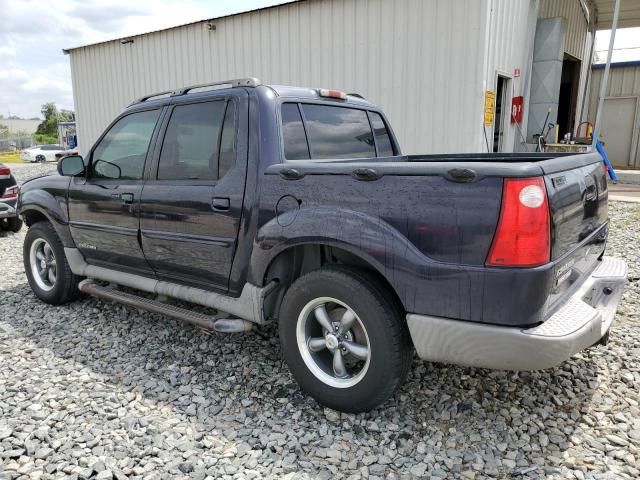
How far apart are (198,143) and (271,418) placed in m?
1.87

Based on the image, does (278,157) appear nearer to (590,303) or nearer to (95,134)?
(590,303)

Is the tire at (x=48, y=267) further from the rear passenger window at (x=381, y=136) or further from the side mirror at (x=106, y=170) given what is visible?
the rear passenger window at (x=381, y=136)

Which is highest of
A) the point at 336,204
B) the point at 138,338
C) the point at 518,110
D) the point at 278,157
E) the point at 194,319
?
the point at 518,110

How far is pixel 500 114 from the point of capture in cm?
916

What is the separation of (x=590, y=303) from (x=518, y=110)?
7459mm

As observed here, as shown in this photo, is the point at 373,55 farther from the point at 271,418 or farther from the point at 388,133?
the point at 271,418

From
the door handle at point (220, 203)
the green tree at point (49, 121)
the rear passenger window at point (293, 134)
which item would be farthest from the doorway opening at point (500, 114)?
the green tree at point (49, 121)

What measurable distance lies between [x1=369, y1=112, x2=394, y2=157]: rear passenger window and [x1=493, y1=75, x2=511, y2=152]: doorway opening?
5.47 metres

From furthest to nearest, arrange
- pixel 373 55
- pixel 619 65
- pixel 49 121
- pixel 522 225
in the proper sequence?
pixel 49 121, pixel 619 65, pixel 373 55, pixel 522 225

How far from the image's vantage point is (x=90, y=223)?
4.18m

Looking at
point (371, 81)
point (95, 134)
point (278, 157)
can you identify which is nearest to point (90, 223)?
point (278, 157)

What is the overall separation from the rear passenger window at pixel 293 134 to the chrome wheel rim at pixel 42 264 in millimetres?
2825

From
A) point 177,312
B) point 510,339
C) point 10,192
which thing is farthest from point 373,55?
point 510,339

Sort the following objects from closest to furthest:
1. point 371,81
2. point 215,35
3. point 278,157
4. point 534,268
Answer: point 534,268, point 278,157, point 371,81, point 215,35
